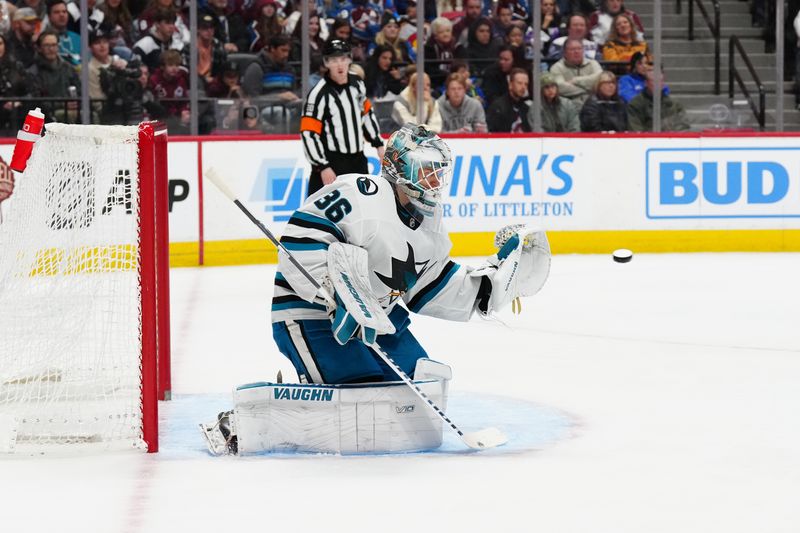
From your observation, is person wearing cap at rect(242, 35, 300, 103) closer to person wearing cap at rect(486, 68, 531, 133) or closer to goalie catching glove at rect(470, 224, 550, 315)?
person wearing cap at rect(486, 68, 531, 133)

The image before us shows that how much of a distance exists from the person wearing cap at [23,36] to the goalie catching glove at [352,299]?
5.49 m

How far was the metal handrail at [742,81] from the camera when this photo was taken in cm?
917

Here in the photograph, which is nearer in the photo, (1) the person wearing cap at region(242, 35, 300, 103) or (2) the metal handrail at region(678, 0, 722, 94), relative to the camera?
(1) the person wearing cap at region(242, 35, 300, 103)

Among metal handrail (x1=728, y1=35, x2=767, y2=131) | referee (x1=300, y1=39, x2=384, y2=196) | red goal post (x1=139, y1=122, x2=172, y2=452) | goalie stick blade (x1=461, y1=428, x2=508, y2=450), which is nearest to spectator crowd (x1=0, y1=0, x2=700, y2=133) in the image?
metal handrail (x1=728, y1=35, x2=767, y2=131)

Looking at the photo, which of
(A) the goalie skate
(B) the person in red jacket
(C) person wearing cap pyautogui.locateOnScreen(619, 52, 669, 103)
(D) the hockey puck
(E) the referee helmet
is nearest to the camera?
(A) the goalie skate

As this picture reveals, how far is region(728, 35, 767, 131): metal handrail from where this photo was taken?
9172mm

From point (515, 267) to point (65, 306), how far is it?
4.01ft

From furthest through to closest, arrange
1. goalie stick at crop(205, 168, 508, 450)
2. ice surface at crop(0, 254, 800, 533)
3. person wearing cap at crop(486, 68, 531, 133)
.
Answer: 1. person wearing cap at crop(486, 68, 531, 133)
2. goalie stick at crop(205, 168, 508, 450)
3. ice surface at crop(0, 254, 800, 533)

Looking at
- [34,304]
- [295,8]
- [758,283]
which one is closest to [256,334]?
[34,304]

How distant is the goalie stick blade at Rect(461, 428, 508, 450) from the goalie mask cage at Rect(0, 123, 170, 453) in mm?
799

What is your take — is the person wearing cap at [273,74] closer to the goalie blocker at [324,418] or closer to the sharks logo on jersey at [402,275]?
the sharks logo on jersey at [402,275]

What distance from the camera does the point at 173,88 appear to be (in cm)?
853

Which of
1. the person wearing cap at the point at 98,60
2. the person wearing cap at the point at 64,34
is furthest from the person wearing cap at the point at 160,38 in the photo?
the person wearing cap at the point at 64,34

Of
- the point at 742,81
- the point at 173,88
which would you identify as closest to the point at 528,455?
the point at 173,88
